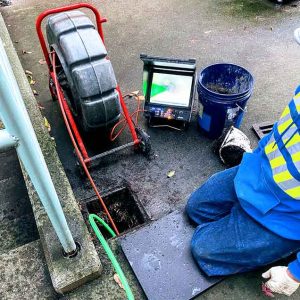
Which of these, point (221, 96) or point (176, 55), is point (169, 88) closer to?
point (221, 96)

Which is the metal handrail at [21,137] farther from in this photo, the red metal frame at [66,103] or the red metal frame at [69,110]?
the red metal frame at [66,103]

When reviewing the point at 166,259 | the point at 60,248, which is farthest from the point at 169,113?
the point at 60,248

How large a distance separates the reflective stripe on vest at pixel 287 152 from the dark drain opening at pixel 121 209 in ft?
3.99

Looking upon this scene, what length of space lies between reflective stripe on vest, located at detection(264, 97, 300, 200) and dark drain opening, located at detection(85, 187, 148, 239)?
3.99ft

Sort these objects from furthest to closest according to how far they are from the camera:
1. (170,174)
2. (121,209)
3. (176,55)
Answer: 1. (176,55)
2. (170,174)
3. (121,209)

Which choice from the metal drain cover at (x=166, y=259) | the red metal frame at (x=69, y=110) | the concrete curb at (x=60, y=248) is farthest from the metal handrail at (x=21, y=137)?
the red metal frame at (x=69, y=110)

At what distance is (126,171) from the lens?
10.7 ft

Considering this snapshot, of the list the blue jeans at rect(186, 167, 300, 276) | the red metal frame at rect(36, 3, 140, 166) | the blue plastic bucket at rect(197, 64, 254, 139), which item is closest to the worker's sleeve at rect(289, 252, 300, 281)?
the blue jeans at rect(186, 167, 300, 276)

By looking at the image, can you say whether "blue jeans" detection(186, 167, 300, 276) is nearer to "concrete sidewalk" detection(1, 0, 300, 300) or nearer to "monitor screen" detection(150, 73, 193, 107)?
"concrete sidewalk" detection(1, 0, 300, 300)

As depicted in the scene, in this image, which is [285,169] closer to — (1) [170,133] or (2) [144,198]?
(2) [144,198]

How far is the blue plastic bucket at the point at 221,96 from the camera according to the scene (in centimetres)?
316

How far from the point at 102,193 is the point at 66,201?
1.60ft

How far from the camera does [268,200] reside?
2148 mm

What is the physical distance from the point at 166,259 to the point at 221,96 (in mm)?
1556
